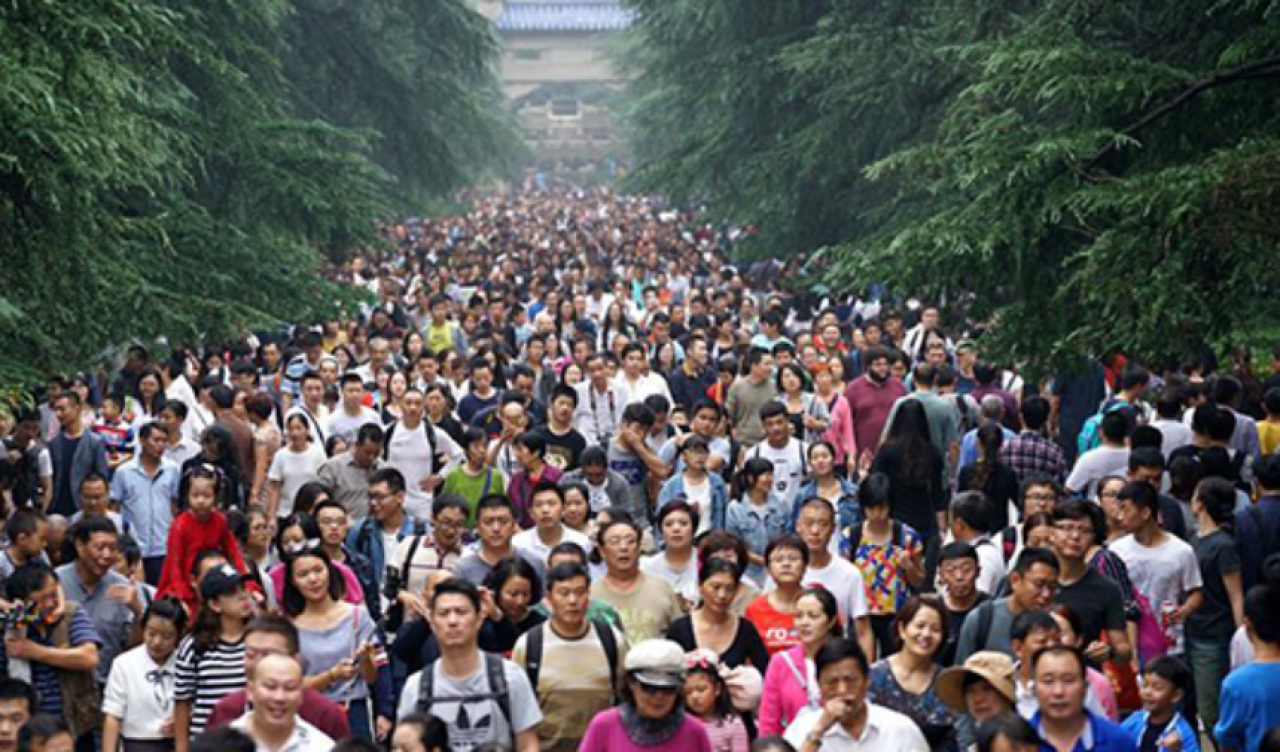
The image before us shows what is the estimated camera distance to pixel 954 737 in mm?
7090

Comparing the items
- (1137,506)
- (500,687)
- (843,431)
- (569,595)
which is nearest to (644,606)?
(569,595)

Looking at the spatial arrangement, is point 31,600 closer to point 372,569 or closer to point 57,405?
point 372,569

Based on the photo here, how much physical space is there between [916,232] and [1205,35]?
2459mm

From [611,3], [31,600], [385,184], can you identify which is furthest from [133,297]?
[611,3]

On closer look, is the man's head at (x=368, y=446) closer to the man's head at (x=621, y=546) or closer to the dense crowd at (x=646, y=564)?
the dense crowd at (x=646, y=564)

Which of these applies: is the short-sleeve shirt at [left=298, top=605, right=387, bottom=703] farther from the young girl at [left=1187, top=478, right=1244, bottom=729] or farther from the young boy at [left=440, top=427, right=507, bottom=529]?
the young girl at [left=1187, top=478, right=1244, bottom=729]

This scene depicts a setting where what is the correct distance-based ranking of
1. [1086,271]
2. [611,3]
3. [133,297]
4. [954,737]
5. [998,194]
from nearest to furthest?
[954,737] → [1086,271] → [998,194] → [133,297] → [611,3]

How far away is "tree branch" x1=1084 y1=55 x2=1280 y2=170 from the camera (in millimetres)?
11781

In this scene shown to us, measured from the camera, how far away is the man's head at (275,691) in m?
6.27

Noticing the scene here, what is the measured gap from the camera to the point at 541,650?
7.42 metres

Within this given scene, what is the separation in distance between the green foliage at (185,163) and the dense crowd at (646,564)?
110 centimetres

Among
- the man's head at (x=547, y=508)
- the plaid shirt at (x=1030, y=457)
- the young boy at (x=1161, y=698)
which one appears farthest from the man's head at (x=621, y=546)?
the plaid shirt at (x=1030, y=457)

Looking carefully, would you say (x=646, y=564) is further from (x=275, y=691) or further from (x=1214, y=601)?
(x=275, y=691)

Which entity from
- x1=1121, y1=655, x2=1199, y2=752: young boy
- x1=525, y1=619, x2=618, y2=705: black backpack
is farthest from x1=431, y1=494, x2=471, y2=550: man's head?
x1=1121, y1=655, x2=1199, y2=752: young boy
